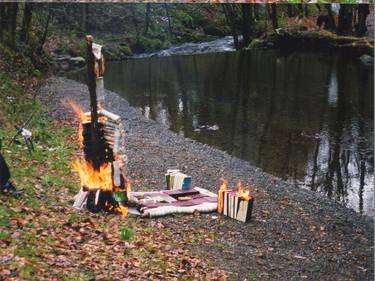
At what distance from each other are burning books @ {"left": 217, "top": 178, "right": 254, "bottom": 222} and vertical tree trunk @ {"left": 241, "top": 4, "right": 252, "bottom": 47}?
2046mm

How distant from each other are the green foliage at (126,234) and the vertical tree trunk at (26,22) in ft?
8.18

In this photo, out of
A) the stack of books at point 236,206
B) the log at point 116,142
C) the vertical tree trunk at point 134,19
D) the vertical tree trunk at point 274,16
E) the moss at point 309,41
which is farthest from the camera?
the stack of books at point 236,206

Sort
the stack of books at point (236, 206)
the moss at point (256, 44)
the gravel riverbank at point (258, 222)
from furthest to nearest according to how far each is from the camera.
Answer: the stack of books at point (236, 206) < the moss at point (256, 44) < the gravel riverbank at point (258, 222)

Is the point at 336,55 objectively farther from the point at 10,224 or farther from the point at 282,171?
the point at 10,224

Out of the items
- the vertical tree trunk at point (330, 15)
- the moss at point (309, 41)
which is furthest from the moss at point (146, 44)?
the vertical tree trunk at point (330, 15)

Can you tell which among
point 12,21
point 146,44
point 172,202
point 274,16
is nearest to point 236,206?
point 172,202

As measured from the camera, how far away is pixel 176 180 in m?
7.48

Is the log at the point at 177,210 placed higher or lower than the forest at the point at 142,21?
lower

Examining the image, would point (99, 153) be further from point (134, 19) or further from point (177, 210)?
point (134, 19)

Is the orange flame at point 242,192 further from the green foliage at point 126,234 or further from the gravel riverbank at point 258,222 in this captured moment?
the green foliage at point 126,234

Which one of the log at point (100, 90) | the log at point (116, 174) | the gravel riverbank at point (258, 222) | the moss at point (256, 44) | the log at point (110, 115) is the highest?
the moss at point (256, 44)

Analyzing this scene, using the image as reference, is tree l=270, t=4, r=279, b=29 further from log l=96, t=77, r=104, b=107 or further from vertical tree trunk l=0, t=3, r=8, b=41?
vertical tree trunk l=0, t=3, r=8, b=41

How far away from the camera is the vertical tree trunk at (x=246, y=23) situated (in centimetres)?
625

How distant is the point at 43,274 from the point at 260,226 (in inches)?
129
